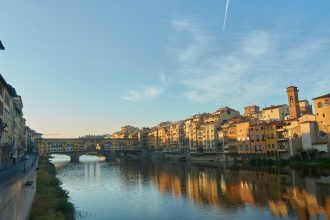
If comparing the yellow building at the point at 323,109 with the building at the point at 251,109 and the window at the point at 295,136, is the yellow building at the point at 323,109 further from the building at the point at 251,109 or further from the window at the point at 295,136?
the building at the point at 251,109

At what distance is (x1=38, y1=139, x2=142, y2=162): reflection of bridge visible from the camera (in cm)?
14500

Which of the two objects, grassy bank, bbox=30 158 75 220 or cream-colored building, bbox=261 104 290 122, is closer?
grassy bank, bbox=30 158 75 220

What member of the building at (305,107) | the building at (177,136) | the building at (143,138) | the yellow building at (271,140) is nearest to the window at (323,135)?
the yellow building at (271,140)

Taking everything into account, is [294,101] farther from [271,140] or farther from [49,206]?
[49,206]

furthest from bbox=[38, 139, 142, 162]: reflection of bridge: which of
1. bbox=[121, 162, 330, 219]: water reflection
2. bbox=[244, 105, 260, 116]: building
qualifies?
bbox=[121, 162, 330, 219]: water reflection

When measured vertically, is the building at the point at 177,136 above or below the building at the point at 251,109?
below

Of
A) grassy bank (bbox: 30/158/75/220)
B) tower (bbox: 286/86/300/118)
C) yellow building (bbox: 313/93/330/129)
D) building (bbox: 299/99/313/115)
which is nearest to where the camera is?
grassy bank (bbox: 30/158/75/220)

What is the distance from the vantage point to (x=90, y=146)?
174000mm

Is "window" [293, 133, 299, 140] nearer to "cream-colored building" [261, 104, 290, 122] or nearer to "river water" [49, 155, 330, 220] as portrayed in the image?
"river water" [49, 155, 330, 220]

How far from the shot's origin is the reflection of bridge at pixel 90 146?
476 feet

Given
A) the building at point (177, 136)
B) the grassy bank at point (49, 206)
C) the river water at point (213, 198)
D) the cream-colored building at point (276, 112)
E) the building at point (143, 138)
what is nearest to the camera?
the grassy bank at point (49, 206)

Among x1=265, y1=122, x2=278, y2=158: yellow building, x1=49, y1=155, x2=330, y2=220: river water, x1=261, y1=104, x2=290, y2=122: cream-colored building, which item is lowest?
x1=49, y1=155, x2=330, y2=220: river water

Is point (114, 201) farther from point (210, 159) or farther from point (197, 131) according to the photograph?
point (197, 131)

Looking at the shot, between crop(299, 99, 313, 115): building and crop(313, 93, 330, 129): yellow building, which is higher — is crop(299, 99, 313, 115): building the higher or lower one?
the higher one
